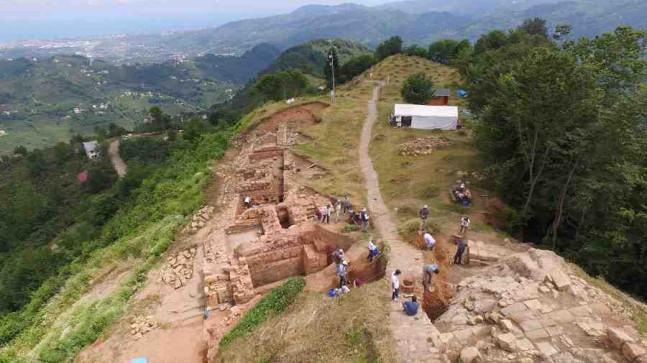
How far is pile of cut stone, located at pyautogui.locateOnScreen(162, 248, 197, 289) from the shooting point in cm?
1880

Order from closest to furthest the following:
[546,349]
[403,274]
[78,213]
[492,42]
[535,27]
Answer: [546,349], [403,274], [78,213], [492,42], [535,27]

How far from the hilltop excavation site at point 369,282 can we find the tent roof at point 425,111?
13.1 metres

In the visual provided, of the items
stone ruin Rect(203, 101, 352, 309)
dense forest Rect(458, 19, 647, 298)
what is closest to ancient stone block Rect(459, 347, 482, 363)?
stone ruin Rect(203, 101, 352, 309)

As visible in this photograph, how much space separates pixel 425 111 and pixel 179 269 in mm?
29349

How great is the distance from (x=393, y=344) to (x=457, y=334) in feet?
6.78

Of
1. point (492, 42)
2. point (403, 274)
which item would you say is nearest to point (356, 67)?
point (492, 42)

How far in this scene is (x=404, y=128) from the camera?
39156mm

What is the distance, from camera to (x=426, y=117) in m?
38.2

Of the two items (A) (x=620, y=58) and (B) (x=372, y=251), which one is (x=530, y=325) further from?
(A) (x=620, y=58)

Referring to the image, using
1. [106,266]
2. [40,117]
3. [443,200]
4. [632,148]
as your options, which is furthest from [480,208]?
[40,117]

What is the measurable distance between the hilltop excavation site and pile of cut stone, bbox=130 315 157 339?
6 cm

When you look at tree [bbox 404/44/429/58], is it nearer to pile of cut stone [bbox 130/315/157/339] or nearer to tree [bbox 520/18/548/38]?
tree [bbox 520/18/548/38]

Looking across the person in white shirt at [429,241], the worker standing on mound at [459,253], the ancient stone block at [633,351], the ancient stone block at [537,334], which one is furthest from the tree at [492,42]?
the ancient stone block at [633,351]

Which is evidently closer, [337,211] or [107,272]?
[337,211]
